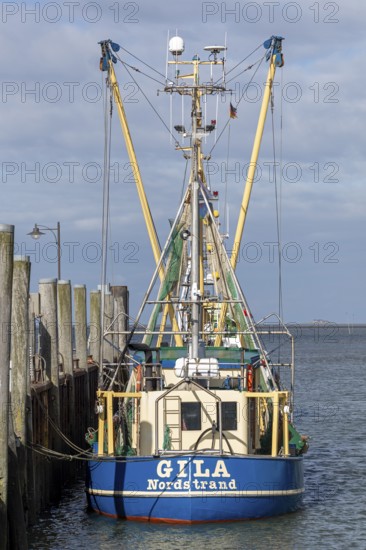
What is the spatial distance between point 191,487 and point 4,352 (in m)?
7.08

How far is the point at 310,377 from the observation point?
282 feet

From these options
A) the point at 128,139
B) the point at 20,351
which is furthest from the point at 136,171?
the point at 20,351

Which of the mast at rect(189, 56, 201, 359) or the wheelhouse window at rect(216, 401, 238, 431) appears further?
the mast at rect(189, 56, 201, 359)

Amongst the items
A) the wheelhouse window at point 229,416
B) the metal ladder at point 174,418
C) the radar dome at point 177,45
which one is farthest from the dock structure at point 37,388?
the radar dome at point 177,45

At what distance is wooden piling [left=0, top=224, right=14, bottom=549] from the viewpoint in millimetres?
18719

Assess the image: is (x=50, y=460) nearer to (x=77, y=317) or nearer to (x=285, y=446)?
(x=285, y=446)

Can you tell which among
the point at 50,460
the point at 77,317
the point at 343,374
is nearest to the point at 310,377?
the point at 343,374

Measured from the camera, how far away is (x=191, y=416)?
2620cm

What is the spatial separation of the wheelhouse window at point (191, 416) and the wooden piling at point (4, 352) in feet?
25.3

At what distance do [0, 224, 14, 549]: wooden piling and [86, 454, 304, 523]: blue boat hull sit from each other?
20.6 ft

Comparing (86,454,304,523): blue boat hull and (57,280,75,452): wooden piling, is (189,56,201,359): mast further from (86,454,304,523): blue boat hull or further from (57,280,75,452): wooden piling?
(57,280,75,452): wooden piling

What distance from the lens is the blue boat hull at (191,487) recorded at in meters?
24.7

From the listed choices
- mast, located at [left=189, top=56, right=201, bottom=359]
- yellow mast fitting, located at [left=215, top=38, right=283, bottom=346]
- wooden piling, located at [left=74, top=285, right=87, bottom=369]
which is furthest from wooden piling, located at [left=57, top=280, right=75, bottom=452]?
yellow mast fitting, located at [left=215, top=38, right=283, bottom=346]

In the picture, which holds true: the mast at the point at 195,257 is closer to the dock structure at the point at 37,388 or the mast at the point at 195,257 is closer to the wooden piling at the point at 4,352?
the dock structure at the point at 37,388
